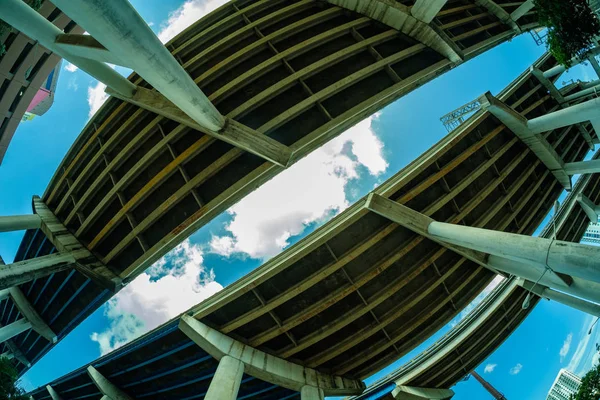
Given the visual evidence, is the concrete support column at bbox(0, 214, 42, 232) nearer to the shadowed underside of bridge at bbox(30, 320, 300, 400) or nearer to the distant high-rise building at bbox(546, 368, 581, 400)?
the shadowed underside of bridge at bbox(30, 320, 300, 400)

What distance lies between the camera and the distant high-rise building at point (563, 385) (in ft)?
313

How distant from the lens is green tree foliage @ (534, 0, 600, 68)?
294 inches

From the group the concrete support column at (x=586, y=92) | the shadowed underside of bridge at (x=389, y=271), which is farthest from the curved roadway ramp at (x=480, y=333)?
the concrete support column at (x=586, y=92)

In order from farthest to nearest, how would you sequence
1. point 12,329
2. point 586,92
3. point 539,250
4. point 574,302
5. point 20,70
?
point 20,70
point 12,329
point 586,92
point 574,302
point 539,250

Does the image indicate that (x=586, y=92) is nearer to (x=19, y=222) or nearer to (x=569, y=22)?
(x=569, y=22)

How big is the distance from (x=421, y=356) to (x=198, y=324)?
50.9ft

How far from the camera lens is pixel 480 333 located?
58.0 feet

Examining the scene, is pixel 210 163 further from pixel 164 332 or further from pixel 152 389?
pixel 152 389

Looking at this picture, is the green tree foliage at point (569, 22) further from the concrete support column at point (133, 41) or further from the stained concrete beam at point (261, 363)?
the stained concrete beam at point (261, 363)

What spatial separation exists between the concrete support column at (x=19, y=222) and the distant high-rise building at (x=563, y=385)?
148 meters

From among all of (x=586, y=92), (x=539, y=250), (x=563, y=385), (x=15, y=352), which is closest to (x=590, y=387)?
(x=539, y=250)

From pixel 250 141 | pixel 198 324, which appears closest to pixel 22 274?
pixel 198 324

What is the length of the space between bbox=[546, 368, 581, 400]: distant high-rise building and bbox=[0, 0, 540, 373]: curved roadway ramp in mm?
134616

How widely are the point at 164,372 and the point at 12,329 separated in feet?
32.1
